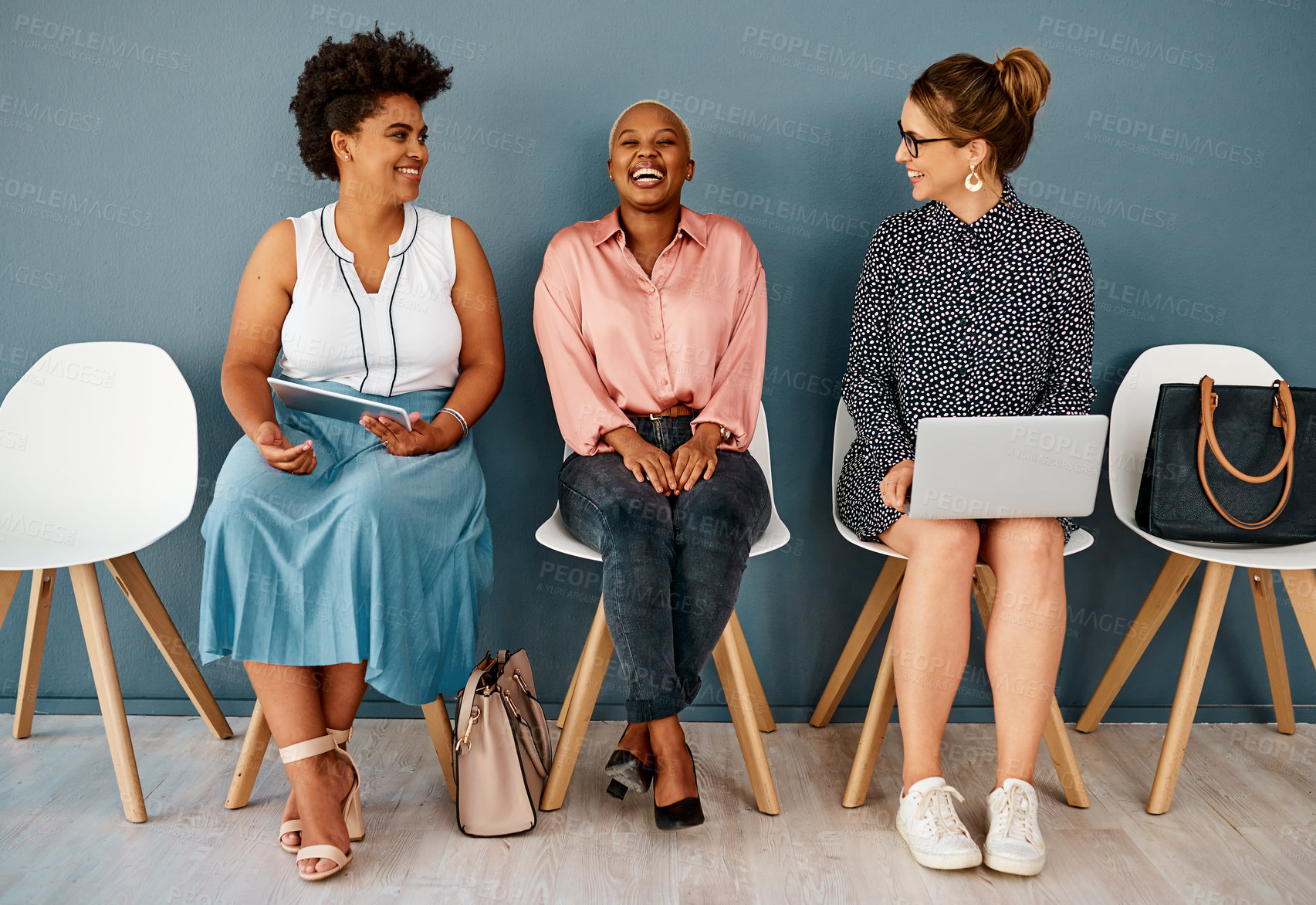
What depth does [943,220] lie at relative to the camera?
184cm

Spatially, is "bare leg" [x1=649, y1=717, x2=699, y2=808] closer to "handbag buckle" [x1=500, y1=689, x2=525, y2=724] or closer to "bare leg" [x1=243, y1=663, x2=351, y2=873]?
"handbag buckle" [x1=500, y1=689, x2=525, y2=724]

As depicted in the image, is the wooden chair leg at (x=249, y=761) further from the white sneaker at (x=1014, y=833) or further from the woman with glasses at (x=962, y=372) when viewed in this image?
the white sneaker at (x=1014, y=833)

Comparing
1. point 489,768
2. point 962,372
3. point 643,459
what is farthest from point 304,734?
point 962,372

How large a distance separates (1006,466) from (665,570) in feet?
1.93

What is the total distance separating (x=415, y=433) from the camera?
1707 mm

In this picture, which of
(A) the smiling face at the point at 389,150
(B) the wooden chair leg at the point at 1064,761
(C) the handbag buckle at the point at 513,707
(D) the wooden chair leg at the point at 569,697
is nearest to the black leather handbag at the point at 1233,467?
(B) the wooden chair leg at the point at 1064,761

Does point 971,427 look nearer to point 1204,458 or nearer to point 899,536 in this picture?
point 899,536

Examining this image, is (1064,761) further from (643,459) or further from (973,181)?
(973,181)

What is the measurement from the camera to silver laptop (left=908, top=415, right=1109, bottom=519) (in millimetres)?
1474

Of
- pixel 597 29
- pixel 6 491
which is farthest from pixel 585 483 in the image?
pixel 6 491

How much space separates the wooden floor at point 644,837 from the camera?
4.97 ft

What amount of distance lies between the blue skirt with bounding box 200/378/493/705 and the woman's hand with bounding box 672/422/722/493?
427 mm

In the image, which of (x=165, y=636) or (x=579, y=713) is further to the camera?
(x=165, y=636)

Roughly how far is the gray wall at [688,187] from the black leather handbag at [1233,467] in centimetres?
34
